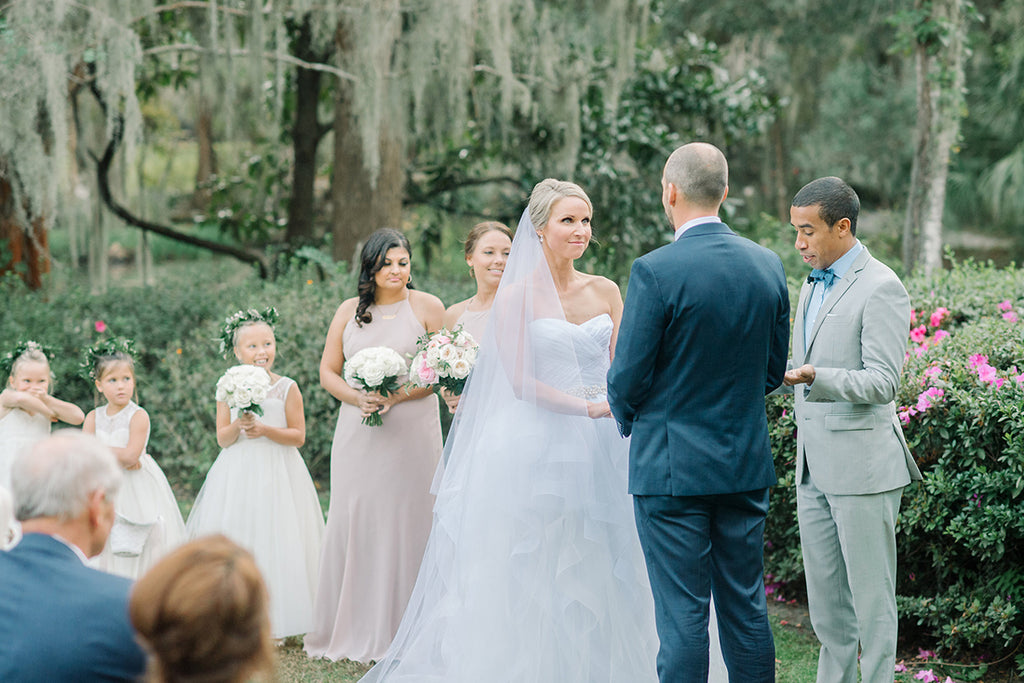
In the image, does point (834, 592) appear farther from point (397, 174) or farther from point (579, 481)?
point (397, 174)

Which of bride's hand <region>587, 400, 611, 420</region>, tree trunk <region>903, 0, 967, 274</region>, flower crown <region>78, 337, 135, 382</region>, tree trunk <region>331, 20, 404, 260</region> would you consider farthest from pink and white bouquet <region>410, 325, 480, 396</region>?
tree trunk <region>903, 0, 967, 274</region>

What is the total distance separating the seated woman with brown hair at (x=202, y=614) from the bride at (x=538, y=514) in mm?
2101

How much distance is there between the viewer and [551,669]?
3.74 metres

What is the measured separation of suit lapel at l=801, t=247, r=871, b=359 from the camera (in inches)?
141

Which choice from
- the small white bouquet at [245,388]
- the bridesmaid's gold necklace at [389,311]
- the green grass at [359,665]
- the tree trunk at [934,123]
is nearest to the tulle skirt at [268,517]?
the green grass at [359,665]

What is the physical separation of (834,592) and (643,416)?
1.12 m

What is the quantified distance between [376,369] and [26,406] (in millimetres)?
1910

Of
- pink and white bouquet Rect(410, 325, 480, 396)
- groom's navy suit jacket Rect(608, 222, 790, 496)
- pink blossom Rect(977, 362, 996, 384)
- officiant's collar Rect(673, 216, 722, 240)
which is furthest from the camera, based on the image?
pink and white bouquet Rect(410, 325, 480, 396)

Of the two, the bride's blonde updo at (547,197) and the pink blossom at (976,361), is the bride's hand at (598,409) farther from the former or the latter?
the pink blossom at (976,361)

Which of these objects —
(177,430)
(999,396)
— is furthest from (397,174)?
(999,396)

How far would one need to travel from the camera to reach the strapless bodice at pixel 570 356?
4020 millimetres

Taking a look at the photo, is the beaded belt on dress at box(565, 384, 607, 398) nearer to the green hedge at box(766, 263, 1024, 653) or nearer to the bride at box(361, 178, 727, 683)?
the bride at box(361, 178, 727, 683)

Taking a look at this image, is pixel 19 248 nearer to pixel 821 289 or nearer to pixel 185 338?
pixel 185 338

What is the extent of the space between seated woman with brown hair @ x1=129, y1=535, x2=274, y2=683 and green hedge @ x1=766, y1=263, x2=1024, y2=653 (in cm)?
333
